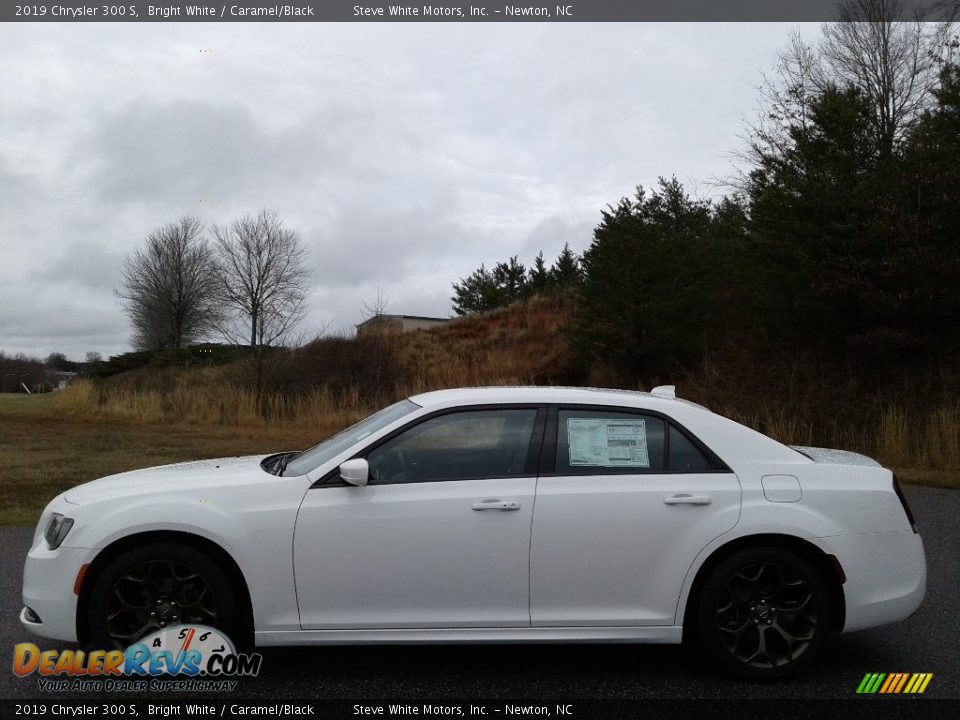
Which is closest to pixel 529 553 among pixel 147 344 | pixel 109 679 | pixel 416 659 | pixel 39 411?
pixel 416 659

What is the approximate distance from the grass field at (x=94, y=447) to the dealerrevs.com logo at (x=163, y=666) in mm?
5281

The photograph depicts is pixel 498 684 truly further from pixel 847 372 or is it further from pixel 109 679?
pixel 847 372

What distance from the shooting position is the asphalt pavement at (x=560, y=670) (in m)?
4.08

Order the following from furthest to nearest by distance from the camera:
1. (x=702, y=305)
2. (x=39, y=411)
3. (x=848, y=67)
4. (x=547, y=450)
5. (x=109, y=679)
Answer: (x=848, y=67) → (x=39, y=411) → (x=702, y=305) → (x=547, y=450) → (x=109, y=679)

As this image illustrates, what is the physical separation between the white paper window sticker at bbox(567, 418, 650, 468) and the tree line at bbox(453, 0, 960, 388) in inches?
646

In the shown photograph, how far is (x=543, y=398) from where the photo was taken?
184 inches

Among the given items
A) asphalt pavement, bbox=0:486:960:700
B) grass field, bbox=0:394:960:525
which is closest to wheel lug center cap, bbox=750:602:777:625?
asphalt pavement, bbox=0:486:960:700

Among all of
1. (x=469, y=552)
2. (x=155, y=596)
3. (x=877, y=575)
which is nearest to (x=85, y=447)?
(x=155, y=596)

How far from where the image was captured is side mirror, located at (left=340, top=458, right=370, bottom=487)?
13.7 feet

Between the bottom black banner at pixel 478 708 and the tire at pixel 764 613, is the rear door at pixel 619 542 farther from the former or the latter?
the bottom black banner at pixel 478 708

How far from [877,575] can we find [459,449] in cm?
229

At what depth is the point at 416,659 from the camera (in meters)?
4.56

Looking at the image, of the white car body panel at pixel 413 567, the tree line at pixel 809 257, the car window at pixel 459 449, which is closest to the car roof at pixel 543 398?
the car window at pixel 459 449

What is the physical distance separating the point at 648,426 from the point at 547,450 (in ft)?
1.95
